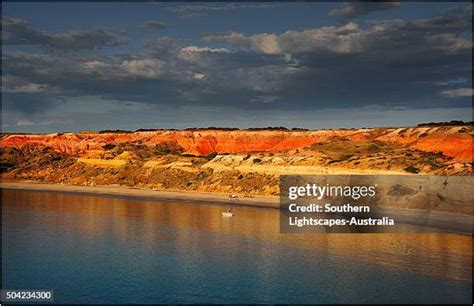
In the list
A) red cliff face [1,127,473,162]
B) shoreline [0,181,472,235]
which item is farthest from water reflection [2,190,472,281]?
red cliff face [1,127,473,162]

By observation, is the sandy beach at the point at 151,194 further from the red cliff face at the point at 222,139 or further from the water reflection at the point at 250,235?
the red cliff face at the point at 222,139

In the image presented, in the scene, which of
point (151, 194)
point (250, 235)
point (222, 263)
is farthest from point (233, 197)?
point (222, 263)

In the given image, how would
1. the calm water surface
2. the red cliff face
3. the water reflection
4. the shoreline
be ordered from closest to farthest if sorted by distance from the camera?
the calm water surface → the water reflection → the shoreline → the red cliff face

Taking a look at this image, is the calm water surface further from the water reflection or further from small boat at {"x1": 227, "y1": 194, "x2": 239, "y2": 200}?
small boat at {"x1": 227, "y1": 194, "x2": 239, "y2": 200}

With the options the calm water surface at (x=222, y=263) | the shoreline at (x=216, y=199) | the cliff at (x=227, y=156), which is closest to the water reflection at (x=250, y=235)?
the calm water surface at (x=222, y=263)

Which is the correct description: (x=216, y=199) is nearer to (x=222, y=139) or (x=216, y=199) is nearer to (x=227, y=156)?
(x=227, y=156)

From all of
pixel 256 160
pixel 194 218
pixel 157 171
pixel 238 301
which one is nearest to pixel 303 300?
pixel 238 301
